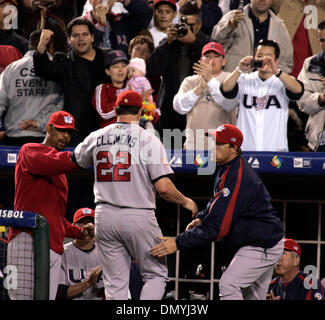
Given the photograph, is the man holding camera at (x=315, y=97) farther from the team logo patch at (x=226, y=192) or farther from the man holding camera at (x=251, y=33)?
the team logo patch at (x=226, y=192)

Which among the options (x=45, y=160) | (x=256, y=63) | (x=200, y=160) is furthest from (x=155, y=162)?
(x=256, y=63)

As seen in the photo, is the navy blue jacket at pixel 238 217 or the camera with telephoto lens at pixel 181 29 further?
the camera with telephoto lens at pixel 181 29

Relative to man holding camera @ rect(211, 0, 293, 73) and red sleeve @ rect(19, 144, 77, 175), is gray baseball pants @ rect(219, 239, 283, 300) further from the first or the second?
man holding camera @ rect(211, 0, 293, 73)

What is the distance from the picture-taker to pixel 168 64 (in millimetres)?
7918

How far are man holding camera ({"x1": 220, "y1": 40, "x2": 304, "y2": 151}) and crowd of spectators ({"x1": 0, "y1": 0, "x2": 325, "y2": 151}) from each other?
1 centimetres

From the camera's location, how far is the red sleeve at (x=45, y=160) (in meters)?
5.81

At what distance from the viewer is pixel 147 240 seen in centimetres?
553

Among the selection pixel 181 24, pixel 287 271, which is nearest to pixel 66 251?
pixel 287 271

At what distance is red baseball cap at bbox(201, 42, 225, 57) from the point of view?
7492mm

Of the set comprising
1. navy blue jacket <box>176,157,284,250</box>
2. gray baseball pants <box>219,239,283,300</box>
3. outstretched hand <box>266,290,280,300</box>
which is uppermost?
navy blue jacket <box>176,157,284,250</box>

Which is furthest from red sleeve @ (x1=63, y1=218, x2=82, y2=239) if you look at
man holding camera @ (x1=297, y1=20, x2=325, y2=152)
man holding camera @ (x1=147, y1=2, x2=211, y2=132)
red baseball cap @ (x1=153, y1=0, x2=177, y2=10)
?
red baseball cap @ (x1=153, y1=0, x2=177, y2=10)

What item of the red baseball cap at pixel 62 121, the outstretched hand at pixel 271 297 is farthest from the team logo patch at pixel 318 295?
the red baseball cap at pixel 62 121

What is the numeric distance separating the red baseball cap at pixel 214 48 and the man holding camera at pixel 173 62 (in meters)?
0.38
